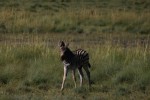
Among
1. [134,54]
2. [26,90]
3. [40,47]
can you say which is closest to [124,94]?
[26,90]

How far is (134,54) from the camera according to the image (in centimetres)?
1378

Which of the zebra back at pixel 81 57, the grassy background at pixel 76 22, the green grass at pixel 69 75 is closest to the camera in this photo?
the green grass at pixel 69 75

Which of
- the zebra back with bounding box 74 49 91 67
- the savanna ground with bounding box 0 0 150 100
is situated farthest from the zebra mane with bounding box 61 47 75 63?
the savanna ground with bounding box 0 0 150 100

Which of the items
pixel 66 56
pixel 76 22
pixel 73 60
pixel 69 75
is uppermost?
pixel 66 56

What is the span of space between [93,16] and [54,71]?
38.0 ft

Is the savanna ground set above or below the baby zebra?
below

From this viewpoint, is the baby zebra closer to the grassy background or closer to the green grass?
the green grass

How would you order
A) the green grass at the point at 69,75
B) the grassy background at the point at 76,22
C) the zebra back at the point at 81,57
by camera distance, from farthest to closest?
the grassy background at the point at 76,22 → the zebra back at the point at 81,57 → the green grass at the point at 69,75

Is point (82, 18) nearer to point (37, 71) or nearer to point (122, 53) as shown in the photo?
point (122, 53)

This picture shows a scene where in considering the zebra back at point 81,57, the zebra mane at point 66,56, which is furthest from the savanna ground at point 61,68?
the zebra mane at point 66,56

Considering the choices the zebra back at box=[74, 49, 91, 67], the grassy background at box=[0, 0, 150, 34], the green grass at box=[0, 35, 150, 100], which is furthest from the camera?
the grassy background at box=[0, 0, 150, 34]

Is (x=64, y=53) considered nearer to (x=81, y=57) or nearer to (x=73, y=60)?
(x=73, y=60)

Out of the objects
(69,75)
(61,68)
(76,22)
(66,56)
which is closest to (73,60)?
(66,56)

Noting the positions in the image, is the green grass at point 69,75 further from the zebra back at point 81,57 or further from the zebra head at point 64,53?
the zebra head at point 64,53
